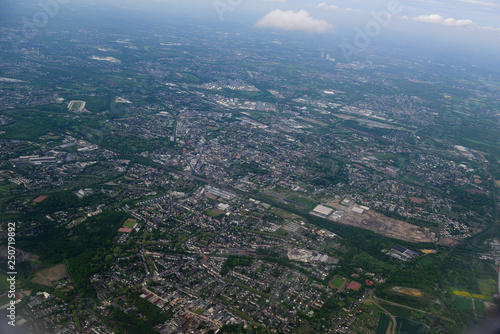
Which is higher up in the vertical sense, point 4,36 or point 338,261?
point 4,36

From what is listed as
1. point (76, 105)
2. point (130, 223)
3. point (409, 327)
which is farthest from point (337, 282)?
point (76, 105)

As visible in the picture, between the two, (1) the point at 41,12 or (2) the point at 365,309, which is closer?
(2) the point at 365,309

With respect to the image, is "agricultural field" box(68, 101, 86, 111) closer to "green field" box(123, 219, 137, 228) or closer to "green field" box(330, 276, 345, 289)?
"green field" box(123, 219, 137, 228)

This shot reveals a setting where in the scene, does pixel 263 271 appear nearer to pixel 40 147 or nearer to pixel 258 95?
pixel 40 147

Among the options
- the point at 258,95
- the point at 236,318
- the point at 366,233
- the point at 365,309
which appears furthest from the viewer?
the point at 258,95

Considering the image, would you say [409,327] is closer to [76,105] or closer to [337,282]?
[337,282]

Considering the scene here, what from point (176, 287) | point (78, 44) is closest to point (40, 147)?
point (176, 287)
